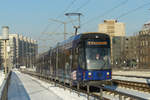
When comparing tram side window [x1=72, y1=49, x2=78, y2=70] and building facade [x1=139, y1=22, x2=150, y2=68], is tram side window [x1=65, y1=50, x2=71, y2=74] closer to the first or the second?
tram side window [x1=72, y1=49, x2=78, y2=70]

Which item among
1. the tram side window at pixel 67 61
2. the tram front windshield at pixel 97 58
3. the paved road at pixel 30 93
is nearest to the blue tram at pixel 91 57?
the tram front windshield at pixel 97 58

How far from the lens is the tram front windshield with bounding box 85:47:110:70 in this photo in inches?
691

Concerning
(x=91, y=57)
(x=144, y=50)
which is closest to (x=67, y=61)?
(x=91, y=57)

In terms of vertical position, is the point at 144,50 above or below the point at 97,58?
above

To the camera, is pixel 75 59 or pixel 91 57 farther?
pixel 75 59

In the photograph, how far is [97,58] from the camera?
1761 centimetres

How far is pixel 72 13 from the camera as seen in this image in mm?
30453

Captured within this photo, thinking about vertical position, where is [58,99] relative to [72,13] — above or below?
below

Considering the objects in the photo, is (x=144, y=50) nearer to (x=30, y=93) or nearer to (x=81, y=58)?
(x=81, y=58)

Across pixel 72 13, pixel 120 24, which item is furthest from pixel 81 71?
pixel 120 24

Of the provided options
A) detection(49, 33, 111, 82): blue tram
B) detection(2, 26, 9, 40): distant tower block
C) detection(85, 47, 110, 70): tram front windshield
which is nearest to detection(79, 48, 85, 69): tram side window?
detection(49, 33, 111, 82): blue tram

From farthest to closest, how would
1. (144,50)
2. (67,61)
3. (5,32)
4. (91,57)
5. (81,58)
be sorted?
(144,50) → (5,32) → (67,61) → (81,58) → (91,57)

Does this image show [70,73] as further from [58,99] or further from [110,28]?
[110,28]

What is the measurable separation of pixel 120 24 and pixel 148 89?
17931cm
